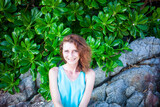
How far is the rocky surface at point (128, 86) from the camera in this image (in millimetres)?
2236

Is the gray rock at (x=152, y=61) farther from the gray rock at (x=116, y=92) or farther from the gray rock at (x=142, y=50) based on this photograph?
the gray rock at (x=116, y=92)

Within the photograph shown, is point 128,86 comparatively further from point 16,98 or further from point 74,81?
point 16,98

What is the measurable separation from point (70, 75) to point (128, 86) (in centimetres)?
117

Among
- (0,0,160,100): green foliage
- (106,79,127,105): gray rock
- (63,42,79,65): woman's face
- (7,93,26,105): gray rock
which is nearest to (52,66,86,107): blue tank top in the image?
(63,42,79,65): woman's face

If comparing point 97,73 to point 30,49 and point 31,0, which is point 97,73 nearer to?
point 30,49

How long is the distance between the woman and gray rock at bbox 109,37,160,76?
1.15m

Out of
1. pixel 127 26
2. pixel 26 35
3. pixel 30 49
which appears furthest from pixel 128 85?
pixel 26 35

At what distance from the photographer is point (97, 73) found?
2486 mm

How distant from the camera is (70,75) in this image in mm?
1660

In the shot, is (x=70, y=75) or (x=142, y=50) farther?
(x=142, y=50)

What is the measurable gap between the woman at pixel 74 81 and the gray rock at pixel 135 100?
0.91 m

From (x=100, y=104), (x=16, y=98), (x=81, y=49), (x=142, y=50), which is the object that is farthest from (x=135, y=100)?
(x=16, y=98)

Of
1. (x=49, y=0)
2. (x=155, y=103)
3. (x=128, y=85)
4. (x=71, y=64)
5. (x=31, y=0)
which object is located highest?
(x=31, y=0)

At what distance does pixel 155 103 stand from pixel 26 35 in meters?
2.15
